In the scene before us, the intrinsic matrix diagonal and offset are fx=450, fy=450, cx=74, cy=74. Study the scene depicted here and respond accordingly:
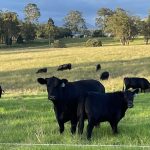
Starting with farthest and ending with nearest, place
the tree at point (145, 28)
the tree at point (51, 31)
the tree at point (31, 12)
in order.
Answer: the tree at point (31, 12), the tree at point (51, 31), the tree at point (145, 28)

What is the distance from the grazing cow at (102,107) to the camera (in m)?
9.85

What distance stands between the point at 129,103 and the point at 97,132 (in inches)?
46.8

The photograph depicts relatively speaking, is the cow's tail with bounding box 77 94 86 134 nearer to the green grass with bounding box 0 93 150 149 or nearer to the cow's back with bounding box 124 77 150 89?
the green grass with bounding box 0 93 150 149

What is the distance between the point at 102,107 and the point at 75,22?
16821 cm

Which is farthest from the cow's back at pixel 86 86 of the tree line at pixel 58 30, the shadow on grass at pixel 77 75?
the tree line at pixel 58 30

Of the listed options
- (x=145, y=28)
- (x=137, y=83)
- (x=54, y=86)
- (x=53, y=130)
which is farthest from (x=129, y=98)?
(x=145, y=28)

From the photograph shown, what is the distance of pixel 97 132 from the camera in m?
10.7

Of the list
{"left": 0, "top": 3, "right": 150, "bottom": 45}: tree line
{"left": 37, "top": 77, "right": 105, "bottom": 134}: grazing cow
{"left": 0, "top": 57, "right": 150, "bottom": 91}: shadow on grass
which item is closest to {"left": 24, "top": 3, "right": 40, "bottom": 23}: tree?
{"left": 0, "top": 3, "right": 150, "bottom": 45}: tree line

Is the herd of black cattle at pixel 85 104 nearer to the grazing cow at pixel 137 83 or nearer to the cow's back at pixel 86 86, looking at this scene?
the cow's back at pixel 86 86

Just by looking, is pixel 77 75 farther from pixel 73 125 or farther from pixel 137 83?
pixel 73 125

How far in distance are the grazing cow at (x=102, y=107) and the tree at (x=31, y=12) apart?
508 feet

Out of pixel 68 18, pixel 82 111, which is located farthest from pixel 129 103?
pixel 68 18

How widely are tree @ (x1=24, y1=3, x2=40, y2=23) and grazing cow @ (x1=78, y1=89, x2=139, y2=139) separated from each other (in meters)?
155

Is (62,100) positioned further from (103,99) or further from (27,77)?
(27,77)
